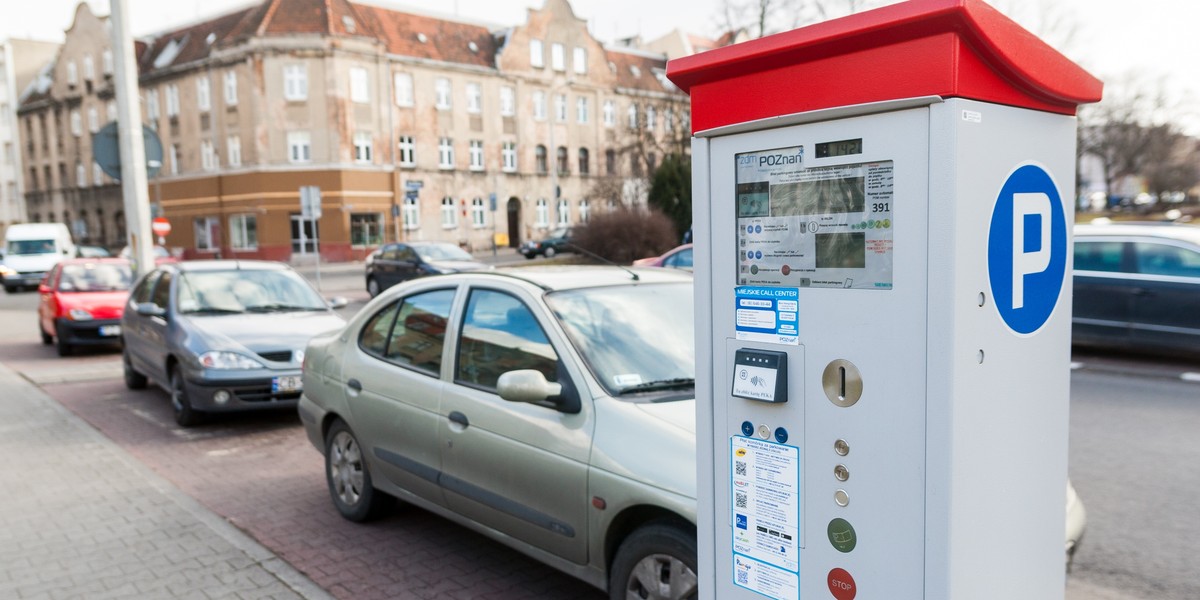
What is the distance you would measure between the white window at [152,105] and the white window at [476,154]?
699 inches

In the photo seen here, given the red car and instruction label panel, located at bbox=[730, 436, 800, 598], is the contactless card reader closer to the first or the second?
instruction label panel, located at bbox=[730, 436, 800, 598]

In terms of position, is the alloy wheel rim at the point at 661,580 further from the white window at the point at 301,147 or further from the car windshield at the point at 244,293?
the white window at the point at 301,147

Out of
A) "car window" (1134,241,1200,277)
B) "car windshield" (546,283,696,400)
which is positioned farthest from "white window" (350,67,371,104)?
"car windshield" (546,283,696,400)

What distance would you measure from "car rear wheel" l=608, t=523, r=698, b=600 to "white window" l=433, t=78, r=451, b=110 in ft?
153

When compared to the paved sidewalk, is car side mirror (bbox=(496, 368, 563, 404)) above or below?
above

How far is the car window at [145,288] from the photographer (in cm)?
1041

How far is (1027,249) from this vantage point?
2.18m

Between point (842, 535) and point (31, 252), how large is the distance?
39444 mm

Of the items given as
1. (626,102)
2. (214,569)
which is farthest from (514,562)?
(626,102)

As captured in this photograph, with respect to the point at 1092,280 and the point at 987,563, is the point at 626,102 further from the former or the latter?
the point at 987,563

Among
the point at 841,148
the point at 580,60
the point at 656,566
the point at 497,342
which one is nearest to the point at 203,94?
the point at 580,60

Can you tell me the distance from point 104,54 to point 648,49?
38949 mm

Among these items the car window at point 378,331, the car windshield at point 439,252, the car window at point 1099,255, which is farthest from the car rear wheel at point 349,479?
the car windshield at point 439,252

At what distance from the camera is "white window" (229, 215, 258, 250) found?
44.7m
